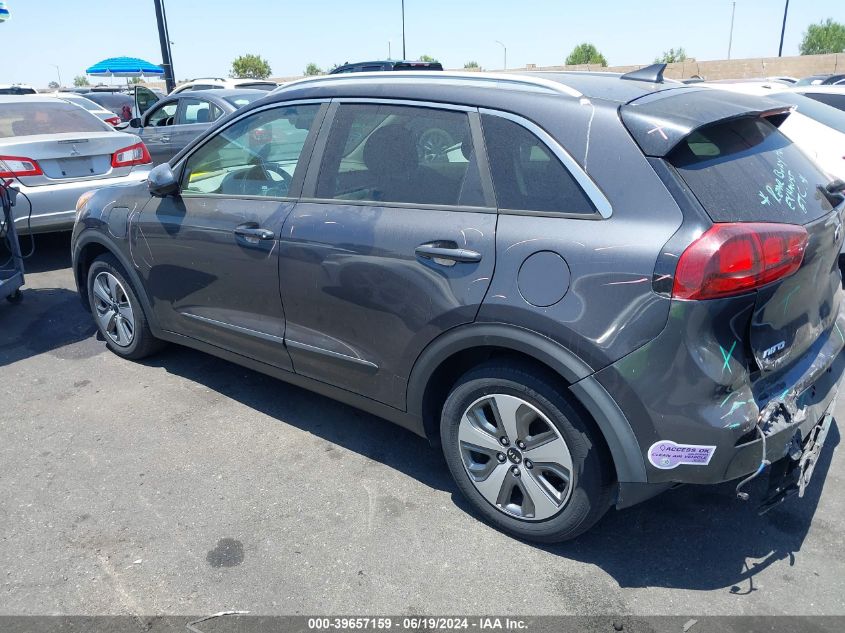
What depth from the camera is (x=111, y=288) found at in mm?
4727

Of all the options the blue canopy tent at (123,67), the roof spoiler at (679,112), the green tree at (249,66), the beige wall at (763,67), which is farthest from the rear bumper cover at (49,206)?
the green tree at (249,66)

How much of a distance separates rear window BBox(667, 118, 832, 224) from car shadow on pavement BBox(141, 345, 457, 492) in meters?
1.78

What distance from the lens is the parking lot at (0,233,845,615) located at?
8.66ft

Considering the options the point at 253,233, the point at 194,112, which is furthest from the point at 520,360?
the point at 194,112

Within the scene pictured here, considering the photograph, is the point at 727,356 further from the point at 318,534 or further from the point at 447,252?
the point at 318,534

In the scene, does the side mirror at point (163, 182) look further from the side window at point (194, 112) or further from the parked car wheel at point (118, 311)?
the side window at point (194, 112)

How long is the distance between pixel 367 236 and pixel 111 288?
248 centimetres

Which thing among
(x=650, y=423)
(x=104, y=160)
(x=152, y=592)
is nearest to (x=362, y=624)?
(x=152, y=592)

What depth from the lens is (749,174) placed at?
2605 millimetres

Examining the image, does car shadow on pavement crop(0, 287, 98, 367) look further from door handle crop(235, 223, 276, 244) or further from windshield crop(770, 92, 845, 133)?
windshield crop(770, 92, 845, 133)

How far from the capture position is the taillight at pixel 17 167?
20.9 ft

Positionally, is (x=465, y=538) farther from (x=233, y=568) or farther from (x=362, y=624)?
(x=233, y=568)

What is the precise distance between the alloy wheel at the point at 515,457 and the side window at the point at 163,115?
892 cm

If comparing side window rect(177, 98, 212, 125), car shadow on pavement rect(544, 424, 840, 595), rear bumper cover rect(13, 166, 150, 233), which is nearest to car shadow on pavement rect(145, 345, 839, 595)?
car shadow on pavement rect(544, 424, 840, 595)
